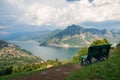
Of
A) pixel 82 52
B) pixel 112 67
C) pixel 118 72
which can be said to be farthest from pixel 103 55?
pixel 82 52

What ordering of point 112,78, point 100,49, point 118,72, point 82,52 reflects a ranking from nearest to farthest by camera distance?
point 112,78 < point 118,72 < point 100,49 < point 82,52

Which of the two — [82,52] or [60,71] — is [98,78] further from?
[82,52]

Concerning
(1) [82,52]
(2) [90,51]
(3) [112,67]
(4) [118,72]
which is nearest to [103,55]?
(2) [90,51]

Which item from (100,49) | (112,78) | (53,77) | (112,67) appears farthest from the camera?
(100,49)

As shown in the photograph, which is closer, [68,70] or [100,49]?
[68,70]

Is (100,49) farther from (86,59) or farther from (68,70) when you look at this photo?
(68,70)

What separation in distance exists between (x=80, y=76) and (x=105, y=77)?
5.75 feet

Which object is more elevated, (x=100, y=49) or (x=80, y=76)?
(x=100, y=49)

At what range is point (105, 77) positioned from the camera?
42.5ft

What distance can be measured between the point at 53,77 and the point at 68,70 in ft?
8.95

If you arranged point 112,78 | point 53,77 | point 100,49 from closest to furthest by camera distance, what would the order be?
point 112,78 → point 53,77 → point 100,49

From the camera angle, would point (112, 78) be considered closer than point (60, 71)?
Yes

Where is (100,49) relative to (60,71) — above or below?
above

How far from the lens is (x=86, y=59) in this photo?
20.4m
